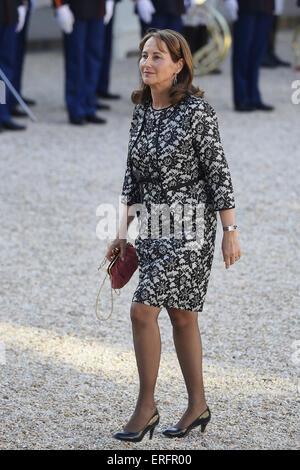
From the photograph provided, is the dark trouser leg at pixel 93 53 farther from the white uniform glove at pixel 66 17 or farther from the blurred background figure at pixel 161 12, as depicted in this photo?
the blurred background figure at pixel 161 12

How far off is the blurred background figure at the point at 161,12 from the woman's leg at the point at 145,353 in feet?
19.9

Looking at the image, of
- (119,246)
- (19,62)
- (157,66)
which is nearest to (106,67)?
(19,62)

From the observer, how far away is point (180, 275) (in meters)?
2.82

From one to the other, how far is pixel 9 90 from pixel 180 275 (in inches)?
227

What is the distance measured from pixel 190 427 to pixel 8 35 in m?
5.49

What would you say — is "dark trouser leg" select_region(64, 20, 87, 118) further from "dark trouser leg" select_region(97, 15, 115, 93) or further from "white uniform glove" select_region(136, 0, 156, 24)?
"dark trouser leg" select_region(97, 15, 115, 93)

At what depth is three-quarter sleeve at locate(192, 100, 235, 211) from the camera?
2803mm

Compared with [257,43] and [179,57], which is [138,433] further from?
[257,43]

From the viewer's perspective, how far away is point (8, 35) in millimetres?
7766

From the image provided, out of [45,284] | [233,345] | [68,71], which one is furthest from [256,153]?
[233,345]

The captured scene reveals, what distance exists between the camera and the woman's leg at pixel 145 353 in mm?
2809

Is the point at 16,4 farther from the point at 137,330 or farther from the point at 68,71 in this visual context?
the point at 137,330

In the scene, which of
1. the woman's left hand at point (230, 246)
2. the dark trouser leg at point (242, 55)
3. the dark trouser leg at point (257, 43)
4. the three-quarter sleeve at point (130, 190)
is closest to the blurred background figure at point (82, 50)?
the dark trouser leg at point (242, 55)

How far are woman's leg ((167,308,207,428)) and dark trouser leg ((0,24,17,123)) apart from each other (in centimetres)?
535
